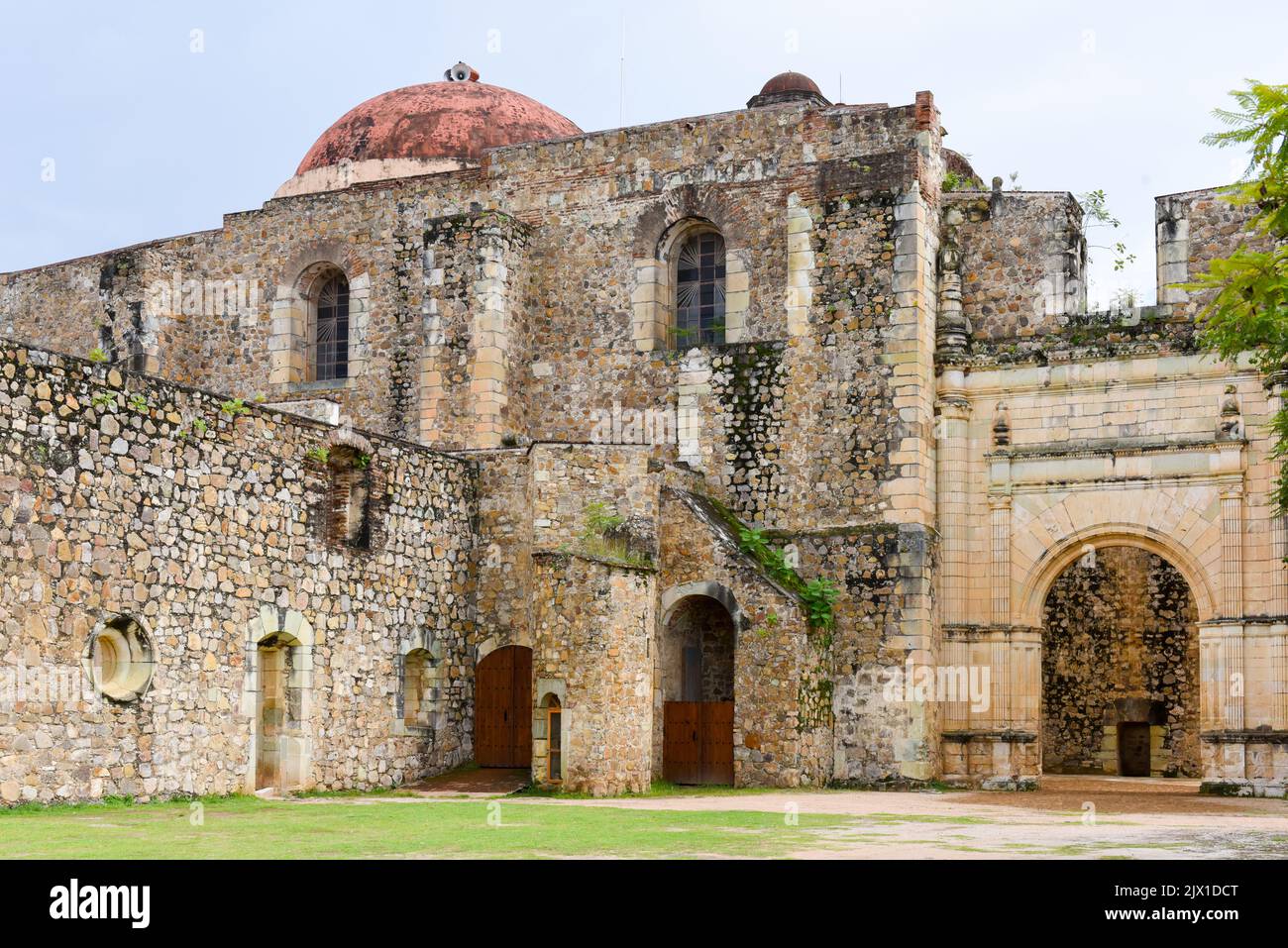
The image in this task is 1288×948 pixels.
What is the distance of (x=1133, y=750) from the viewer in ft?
101

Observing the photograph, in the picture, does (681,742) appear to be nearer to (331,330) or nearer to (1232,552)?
(1232,552)

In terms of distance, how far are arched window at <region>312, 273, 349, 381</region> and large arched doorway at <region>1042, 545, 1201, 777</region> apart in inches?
488

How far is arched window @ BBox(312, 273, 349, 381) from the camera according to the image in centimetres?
2839

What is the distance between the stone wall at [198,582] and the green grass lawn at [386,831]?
80 centimetres

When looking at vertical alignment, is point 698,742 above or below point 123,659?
below

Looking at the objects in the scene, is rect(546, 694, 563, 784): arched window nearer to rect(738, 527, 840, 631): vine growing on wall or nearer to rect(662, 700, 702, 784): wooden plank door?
rect(662, 700, 702, 784): wooden plank door

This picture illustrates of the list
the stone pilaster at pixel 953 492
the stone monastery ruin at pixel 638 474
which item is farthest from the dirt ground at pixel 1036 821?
the stone pilaster at pixel 953 492

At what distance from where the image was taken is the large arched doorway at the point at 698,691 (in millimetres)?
23328

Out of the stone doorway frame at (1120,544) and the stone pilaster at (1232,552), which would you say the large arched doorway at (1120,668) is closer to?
the stone doorway frame at (1120,544)

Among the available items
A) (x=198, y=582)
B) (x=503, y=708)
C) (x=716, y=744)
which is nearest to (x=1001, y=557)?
(x=716, y=744)

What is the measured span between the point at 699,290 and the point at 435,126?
652 cm

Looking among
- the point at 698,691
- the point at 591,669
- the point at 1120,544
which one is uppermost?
the point at 1120,544

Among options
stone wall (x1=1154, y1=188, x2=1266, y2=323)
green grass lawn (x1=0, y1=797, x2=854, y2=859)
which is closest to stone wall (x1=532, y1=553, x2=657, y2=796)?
green grass lawn (x1=0, y1=797, x2=854, y2=859)

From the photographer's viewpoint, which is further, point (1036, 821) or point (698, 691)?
point (698, 691)
